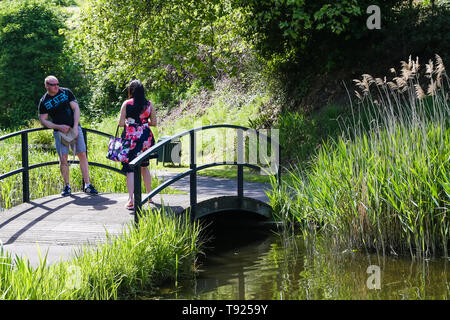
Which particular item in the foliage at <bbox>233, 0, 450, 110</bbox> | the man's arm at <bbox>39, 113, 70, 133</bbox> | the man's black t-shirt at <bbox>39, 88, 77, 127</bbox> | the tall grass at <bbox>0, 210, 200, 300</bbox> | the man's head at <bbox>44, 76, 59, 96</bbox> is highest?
the foliage at <bbox>233, 0, 450, 110</bbox>

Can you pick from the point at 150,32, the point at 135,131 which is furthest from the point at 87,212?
the point at 150,32

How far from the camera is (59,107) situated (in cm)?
883

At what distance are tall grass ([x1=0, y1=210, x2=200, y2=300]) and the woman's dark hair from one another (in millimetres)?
1594

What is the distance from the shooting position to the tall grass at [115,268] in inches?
183

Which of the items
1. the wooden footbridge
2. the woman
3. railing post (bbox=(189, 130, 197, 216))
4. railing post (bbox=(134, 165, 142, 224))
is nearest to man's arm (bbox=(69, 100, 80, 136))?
the wooden footbridge

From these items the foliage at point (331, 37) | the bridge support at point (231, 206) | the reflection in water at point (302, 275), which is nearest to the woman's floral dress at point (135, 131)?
the bridge support at point (231, 206)

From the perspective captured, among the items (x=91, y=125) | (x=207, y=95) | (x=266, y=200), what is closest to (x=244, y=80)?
(x=207, y=95)

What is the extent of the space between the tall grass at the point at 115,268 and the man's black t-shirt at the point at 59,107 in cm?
257

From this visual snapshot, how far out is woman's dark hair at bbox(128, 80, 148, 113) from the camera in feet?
25.8

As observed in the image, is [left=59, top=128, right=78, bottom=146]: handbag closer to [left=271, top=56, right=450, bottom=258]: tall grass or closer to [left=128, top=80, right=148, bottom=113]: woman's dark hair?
[left=128, top=80, right=148, bottom=113]: woman's dark hair

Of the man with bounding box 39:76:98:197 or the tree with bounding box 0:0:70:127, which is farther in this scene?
the tree with bounding box 0:0:70:127

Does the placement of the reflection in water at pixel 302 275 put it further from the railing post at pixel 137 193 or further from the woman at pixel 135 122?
the woman at pixel 135 122
